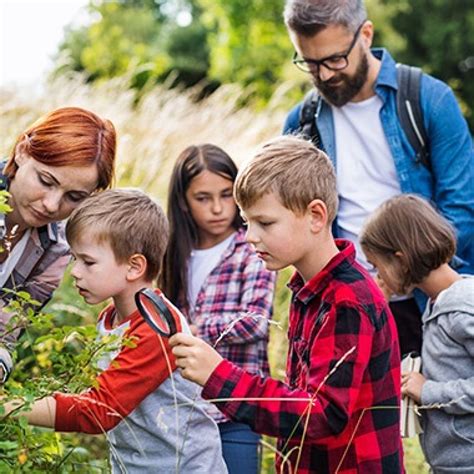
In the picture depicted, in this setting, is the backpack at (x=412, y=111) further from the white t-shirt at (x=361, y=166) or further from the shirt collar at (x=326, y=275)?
the shirt collar at (x=326, y=275)

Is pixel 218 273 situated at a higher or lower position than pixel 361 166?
lower

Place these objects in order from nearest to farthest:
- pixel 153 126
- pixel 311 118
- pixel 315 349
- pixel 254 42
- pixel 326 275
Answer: pixel 315 349 → pixel 326 275 → pixel 311 118 → pixel 153 126 → pixel 254 42

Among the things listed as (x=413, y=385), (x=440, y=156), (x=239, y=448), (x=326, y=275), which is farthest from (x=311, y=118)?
(x=326, y=275)

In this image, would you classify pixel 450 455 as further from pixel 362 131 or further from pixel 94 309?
pixel 94 309

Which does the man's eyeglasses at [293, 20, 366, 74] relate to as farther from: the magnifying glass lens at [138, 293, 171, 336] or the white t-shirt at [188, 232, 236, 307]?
the magnifying glass lens at [138, 293, 171, 336]

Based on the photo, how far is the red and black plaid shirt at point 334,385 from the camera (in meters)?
2.74

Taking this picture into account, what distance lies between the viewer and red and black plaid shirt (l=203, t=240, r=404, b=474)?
274 centimetres

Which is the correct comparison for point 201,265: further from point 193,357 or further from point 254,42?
point 254,42

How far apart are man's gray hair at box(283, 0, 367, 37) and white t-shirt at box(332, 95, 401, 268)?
40cm

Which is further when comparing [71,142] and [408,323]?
[408,323]

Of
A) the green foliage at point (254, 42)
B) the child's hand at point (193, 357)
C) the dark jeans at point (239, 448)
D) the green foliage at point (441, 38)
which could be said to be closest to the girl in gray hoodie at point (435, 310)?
the dark jeans at point (239, 448)

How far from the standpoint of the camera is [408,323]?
14.3ft

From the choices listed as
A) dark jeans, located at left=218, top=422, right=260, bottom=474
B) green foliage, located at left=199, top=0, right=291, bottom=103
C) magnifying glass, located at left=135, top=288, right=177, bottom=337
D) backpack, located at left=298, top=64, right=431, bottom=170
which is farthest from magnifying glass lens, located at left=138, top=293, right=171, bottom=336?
green foliage, located at left=199, top=0, right=291, bottom=103

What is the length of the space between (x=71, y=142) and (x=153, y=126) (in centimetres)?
508
